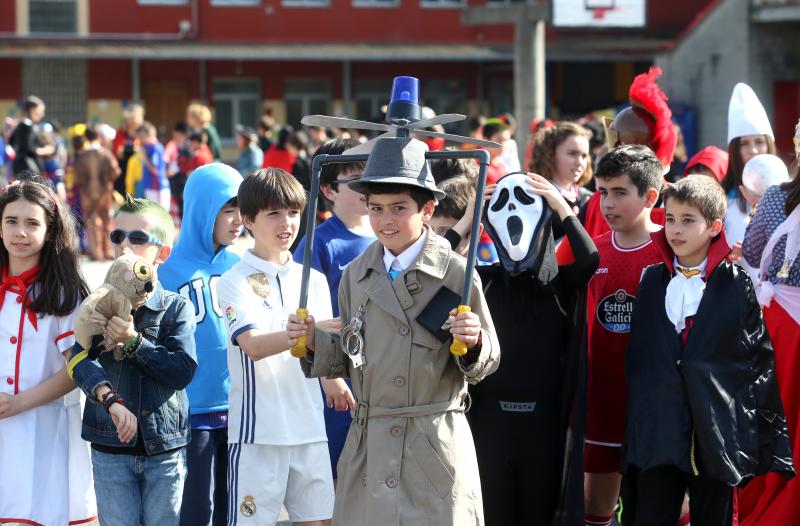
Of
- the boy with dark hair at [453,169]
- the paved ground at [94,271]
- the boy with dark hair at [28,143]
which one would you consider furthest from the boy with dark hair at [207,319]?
the boy with dark hair at [28,143]

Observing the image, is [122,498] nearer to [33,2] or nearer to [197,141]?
[197,141]

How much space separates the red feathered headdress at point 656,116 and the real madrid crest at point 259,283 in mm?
2281

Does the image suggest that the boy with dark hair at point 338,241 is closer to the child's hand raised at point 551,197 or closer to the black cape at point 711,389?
the child's hand raised at point 551,197

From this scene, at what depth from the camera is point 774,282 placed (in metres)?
5.09

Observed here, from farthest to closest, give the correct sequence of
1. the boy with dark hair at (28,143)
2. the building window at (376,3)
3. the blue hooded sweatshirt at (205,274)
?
1. the building window at (376,3)
2. the boy with dark hair at (28,143)
3. the blue hooded sweatshirt at (205,274)

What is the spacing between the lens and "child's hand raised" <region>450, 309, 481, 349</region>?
332cm

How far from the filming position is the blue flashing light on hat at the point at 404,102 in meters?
3.64

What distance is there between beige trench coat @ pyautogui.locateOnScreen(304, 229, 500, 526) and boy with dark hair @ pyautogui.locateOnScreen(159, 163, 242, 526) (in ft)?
4.10

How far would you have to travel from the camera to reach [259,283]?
14.3 ft

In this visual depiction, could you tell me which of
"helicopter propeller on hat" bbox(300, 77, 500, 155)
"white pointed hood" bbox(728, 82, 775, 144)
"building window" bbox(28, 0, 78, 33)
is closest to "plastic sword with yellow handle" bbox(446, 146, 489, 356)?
"helicopter propeller on hat" bbox(300, 77, 500, 155)

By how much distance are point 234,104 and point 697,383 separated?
31330 millimetres

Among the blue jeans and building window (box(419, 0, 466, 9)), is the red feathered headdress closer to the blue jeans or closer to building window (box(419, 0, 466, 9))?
the blue jeans

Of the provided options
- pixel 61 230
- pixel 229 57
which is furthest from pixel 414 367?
pixel 229 57

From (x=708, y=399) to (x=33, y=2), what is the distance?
103 ft
